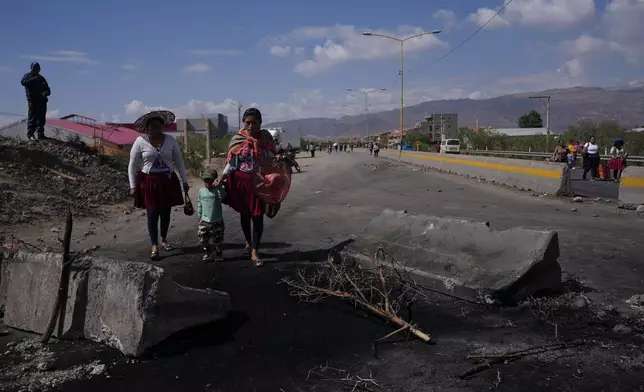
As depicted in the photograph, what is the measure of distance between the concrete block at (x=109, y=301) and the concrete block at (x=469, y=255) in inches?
79.1

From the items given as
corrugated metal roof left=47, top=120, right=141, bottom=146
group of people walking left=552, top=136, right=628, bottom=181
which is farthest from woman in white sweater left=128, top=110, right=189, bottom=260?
group of people walking left=552, top=136, right=628, bottom=181

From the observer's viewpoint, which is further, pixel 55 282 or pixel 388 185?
pixel 388 185

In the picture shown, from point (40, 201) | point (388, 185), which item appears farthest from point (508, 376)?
point (388, 185)

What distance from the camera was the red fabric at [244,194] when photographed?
5785mm

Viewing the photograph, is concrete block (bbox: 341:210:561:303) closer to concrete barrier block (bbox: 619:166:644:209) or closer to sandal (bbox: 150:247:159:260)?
sandal (bbox: 150:247:159:260)

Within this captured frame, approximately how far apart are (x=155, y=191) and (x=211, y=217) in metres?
0.71

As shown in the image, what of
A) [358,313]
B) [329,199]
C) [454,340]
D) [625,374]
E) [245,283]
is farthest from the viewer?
[329,199]

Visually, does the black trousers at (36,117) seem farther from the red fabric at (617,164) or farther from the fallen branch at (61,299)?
the red fabric at (617,164)

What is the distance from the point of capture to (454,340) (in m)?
3.72

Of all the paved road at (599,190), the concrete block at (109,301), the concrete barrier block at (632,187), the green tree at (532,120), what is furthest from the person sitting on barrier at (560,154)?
the green tree at (532,120)

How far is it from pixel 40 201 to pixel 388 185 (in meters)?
11.0

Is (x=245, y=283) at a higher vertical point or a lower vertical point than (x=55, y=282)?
lower

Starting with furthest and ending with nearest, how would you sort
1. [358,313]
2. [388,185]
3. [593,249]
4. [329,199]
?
[388,185], [329,199], [593,249], [358,313]

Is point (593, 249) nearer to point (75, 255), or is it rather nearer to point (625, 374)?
point (625, 374)
